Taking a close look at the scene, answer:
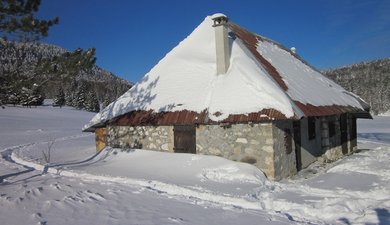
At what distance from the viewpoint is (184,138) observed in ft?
39.2

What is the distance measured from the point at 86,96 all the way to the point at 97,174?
74.4 m

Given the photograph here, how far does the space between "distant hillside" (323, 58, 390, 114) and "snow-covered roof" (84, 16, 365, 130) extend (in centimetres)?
7067

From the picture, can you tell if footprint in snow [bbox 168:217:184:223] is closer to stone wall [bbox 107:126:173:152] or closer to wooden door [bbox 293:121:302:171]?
stone wall [bbox 107:126:173:152]

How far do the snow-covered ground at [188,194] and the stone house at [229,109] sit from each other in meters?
0.67

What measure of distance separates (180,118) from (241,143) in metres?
2.20

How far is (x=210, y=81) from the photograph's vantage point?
12.4m

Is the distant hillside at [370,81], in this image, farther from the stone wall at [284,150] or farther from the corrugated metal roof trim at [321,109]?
the stone wall at [284,150]

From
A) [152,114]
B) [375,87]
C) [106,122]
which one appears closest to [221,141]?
[152,114]

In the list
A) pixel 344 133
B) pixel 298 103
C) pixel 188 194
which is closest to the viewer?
pixel 188 194

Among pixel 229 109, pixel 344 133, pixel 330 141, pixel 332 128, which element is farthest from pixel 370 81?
pixel 229 109

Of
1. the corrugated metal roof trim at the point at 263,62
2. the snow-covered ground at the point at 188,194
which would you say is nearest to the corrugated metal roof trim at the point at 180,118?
the snow-covered ground at the point at 188,194

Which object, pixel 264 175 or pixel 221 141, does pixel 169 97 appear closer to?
pixel 221 141

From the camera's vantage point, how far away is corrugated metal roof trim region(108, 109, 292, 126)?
10005 mm

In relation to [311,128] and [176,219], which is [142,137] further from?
[176,219]
